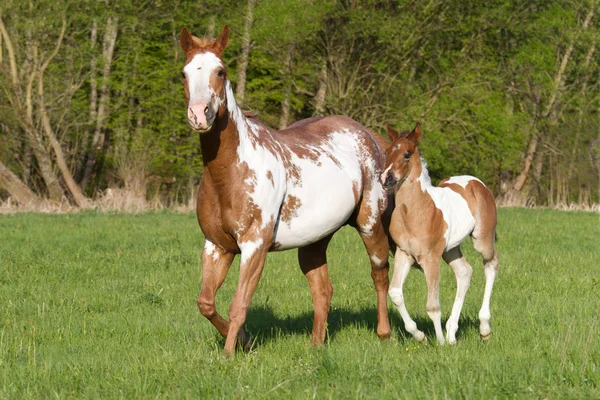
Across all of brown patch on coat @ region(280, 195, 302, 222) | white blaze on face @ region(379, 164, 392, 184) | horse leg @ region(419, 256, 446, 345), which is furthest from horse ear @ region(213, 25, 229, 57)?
horse leg @ region(419, 256, 446, 345)

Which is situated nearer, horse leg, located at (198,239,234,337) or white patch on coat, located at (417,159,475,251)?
horse leg, located at (198,239,234,337)

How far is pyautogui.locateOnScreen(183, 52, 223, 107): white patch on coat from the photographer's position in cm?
606

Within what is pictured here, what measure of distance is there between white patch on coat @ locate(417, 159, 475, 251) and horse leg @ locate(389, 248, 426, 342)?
404 millimetres

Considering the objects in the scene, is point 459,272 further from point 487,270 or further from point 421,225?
point 421,225

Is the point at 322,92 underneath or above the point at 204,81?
above

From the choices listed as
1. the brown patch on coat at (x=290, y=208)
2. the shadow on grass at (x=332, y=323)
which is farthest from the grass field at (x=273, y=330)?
the brown patch on coat at (x=290, y=208)

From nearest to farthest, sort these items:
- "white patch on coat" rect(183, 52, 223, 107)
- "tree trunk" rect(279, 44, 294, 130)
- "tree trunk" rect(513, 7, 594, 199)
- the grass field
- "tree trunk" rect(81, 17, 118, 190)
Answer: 1. the grass field
2. "white patch on coat" rect(183, 52, 223, 107)
3. "tree trunk" rect(81, 17, 118, 190)
4. "tree trunk" rect(279, 44, 294, 130)
5. "tree trunk" rect(513, 7, 594, 199)

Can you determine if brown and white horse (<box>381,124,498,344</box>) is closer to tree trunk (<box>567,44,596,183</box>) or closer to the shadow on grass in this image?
the shadow on grass

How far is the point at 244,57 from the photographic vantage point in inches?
1252

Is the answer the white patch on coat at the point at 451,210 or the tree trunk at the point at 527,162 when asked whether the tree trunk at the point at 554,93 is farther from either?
the white patch on coat at the point at 451,210

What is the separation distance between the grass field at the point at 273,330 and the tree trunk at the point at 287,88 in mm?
16213

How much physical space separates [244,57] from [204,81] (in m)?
26.1

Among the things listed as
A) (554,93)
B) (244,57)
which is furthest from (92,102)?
(554,93)

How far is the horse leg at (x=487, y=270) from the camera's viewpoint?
7.76 metres
